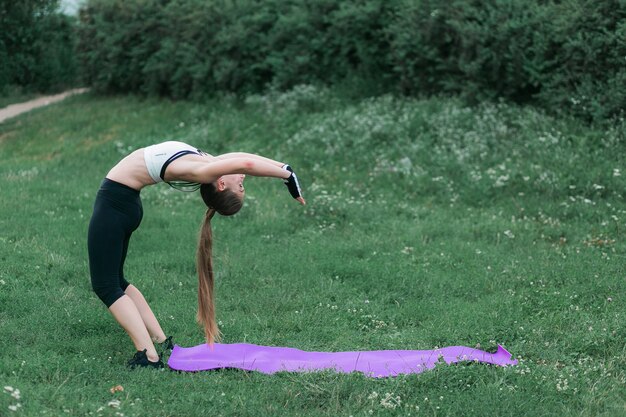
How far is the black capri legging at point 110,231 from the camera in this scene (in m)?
5.82

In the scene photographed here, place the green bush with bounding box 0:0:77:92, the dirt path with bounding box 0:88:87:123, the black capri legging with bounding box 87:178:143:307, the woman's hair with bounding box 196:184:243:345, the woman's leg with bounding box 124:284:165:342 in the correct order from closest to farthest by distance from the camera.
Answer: the black capri legging with bounding box 87:178:143:307 < the woman's hair with bounding box 196:184:243:345 < the woman's leg with bounding box 124:284:165:342 < the dirt path with bounding box 0:88:87:123 < the green bush with bounding box 0:0:77:92

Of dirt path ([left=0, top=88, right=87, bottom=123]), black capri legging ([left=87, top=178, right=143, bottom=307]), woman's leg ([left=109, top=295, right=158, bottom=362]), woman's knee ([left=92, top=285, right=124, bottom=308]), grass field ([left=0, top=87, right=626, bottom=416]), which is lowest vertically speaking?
dirt path ([left=0, top=88, right=87, bottom=123])

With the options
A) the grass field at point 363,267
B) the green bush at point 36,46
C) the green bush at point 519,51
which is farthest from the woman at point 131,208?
the green bush at point 36,46

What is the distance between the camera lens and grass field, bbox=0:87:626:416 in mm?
5453

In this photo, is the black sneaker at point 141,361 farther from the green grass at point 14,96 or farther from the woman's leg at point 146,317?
the green grass at point 14,96

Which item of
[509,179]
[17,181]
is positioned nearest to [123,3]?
[17,181]

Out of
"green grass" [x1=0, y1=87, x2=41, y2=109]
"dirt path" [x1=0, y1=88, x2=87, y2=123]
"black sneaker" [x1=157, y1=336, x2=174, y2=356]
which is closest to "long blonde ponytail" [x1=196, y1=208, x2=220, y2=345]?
"black sneaker" [x1=157, y1=336, x2=174, y2=356]

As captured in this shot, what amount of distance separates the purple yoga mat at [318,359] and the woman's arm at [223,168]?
4.50 feet

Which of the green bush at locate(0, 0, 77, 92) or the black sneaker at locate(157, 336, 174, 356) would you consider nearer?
the black sneaker at locate(157, 336, 174, 356)

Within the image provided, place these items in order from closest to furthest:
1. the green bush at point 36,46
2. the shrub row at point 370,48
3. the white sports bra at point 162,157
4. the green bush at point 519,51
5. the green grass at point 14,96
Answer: the white sports bra at point 162,157
the green bush at point 519,51
the shrub row at point 370,48
the green grass at point 14,96
the green bush at point 36,46

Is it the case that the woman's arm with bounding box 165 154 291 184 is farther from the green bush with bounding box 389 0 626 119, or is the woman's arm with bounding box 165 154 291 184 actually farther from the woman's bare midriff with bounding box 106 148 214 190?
the green bush with bounding box 389 0 626 119

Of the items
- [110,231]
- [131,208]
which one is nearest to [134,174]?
[131,208]

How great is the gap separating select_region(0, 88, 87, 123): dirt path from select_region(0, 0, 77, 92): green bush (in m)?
0.87

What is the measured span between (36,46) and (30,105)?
2131mm
